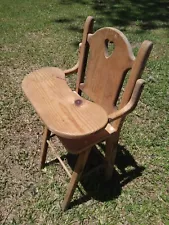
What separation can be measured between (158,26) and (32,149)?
386 centimetres

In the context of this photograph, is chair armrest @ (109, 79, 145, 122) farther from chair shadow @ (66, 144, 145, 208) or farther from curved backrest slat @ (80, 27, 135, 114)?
chair shadow @ (66, 144, 145, 208)

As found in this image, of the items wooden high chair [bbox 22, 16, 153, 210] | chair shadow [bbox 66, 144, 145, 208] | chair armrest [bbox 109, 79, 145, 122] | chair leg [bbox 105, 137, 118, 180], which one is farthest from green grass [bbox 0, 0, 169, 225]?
chair armrest [bbox 109, 79, 145, 122]

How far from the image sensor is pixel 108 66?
2.01 meters

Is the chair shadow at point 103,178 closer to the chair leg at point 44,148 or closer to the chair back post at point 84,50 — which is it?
the chair leg at point 44,148

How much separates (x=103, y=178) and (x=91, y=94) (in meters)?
0.78

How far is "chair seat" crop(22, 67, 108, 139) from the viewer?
1653mm

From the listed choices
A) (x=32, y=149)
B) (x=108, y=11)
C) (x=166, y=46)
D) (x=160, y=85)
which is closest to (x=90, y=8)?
(x=108, y=11)

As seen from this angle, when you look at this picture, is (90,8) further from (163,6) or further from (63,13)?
(163,6)

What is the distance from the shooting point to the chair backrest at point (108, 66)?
5.94 feet

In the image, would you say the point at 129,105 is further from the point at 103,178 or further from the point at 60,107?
the point at 103,178

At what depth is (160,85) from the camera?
3.81 metres

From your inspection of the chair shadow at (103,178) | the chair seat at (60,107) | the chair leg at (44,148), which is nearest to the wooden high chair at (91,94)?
the chair seat at (60,107)

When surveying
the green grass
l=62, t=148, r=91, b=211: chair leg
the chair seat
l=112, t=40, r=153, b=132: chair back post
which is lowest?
the green grass

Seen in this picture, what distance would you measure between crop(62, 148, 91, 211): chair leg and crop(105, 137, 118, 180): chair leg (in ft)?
0.91
